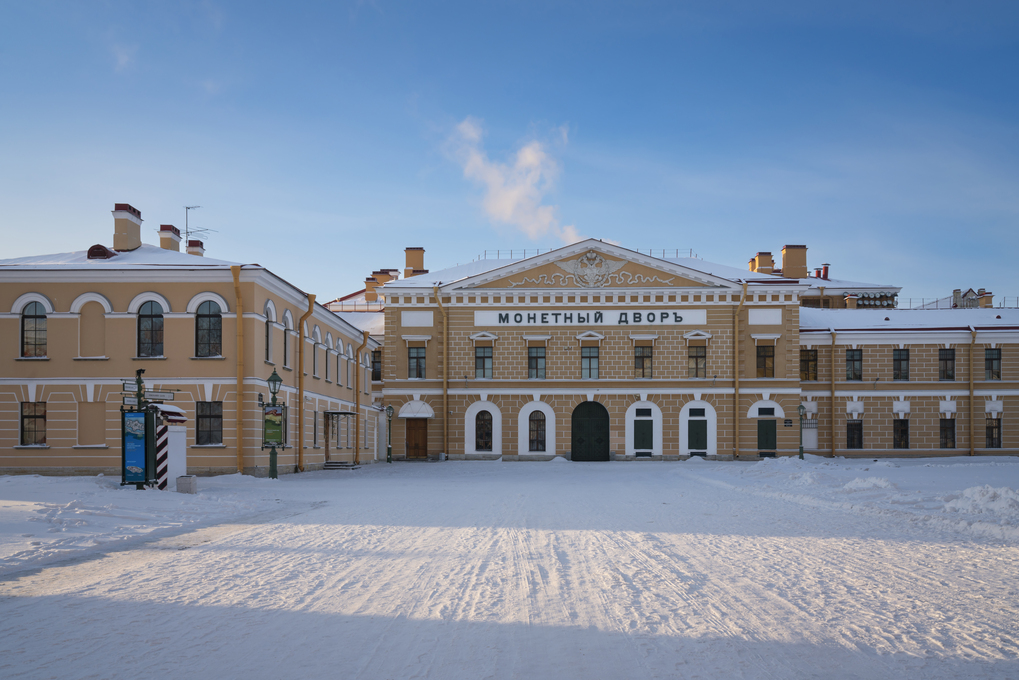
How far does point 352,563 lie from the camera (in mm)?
8703

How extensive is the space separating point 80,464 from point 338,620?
73.2ft

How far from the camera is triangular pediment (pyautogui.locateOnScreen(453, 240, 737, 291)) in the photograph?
41.0 m

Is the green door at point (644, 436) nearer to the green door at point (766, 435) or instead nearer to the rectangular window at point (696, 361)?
the rectangular window at point (696, 361)

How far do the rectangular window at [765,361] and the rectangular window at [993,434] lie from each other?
1249 cm

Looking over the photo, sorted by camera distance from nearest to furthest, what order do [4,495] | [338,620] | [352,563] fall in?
Result: [338,620] < [352,563] < [4,495]

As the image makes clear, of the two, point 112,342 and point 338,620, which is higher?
point 112,342

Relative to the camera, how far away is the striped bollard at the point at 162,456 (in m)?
17.5

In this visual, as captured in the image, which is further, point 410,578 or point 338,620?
point 410,578

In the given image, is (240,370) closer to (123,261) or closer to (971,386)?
(123,261)

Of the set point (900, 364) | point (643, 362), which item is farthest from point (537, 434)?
point (900, 364)

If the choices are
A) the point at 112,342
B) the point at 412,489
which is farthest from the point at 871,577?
the point at 112,342

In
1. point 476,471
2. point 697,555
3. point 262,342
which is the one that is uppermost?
point 262,342

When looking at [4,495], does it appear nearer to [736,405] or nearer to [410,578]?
[410,578]

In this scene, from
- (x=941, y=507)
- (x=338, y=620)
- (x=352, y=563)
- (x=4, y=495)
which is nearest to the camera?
(x=338, y=620)
